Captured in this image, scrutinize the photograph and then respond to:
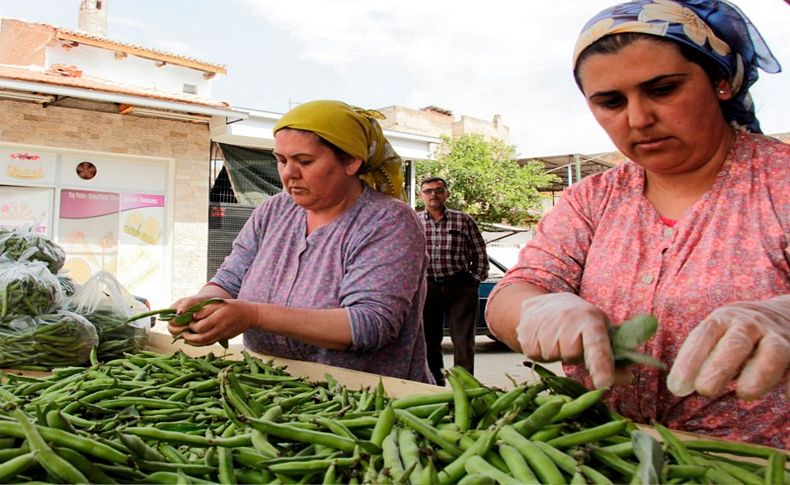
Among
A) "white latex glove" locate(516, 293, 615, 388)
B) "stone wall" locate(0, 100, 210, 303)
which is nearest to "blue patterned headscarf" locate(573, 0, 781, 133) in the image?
"white latex glove" locate(516, 293, 615, 388)

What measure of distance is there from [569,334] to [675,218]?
2.07 feet

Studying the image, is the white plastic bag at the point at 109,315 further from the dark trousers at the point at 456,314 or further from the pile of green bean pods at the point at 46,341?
the dark trousers at the point at 456,314

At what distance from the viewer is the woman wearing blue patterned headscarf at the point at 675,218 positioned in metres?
1.52

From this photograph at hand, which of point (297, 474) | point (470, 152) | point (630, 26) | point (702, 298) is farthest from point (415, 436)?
point (470, 152)

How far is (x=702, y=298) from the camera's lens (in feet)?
5.09

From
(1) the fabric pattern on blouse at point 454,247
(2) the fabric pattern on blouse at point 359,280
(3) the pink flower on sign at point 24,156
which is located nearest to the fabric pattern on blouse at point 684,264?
(2) the fabric pattern on blouse at point 359,280

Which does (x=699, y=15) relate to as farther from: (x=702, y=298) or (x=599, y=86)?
(x=702, y=298)

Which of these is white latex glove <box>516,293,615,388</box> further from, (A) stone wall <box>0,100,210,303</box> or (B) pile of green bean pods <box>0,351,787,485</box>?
(A) stone wall <box>0,100,210,303</box>

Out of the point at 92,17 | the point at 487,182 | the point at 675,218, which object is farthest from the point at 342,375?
the point at 487,182

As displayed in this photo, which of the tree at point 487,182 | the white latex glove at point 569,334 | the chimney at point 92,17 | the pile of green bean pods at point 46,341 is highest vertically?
the chimney at point 92,17

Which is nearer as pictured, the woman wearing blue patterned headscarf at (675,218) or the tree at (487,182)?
the woman wearing blue patterned headscarf at (675,218)

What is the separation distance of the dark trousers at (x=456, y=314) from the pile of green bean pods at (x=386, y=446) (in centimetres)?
543

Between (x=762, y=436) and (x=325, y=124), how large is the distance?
169 cm

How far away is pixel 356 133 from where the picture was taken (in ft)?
8.21
